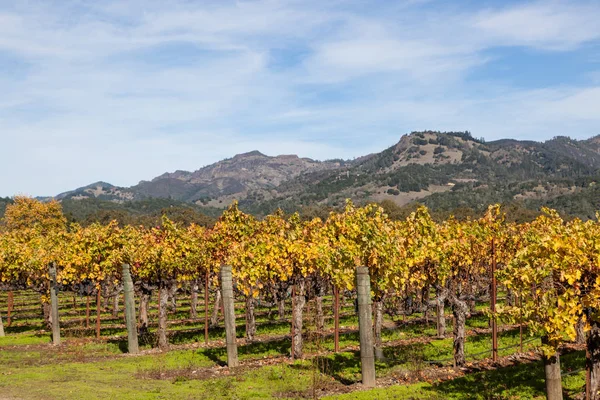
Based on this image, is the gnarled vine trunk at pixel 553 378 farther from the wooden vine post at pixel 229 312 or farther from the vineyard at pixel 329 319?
the wooden vine post at pixel 229 312

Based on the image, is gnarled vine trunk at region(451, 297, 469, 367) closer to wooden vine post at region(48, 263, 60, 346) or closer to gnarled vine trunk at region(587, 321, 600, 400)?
gnarled vine trunk at region(587, 321, 600, 400)

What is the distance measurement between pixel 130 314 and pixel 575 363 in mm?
20631

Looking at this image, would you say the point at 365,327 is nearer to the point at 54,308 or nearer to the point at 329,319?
the point at 329,319

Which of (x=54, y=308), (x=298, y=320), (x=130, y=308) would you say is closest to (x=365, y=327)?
(x=298, y=320)

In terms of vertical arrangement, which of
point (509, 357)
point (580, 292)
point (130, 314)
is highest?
point (580, 292)

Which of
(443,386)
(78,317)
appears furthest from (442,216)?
(443,386)

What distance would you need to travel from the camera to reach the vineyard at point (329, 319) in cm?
1412

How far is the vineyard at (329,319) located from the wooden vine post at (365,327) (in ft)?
0.24

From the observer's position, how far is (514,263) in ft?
46.9

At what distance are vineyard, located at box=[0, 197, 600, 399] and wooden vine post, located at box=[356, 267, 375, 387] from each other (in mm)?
72

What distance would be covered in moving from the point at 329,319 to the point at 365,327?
1918 centimetres

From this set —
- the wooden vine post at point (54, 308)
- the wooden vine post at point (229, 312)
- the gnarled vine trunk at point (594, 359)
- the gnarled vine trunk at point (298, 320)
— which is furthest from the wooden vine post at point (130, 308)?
the gnarled vine trunk at point (594, 359)

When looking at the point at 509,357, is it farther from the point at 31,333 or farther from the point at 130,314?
the point at 31,333

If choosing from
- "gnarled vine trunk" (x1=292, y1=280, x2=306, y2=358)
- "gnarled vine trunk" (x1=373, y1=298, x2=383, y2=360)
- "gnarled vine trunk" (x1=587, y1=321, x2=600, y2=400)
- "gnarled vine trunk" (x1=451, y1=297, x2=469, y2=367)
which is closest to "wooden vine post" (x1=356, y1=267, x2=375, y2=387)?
"gnarled vine trunk" (x1=373, y1=298, x2=383, y2=360)
